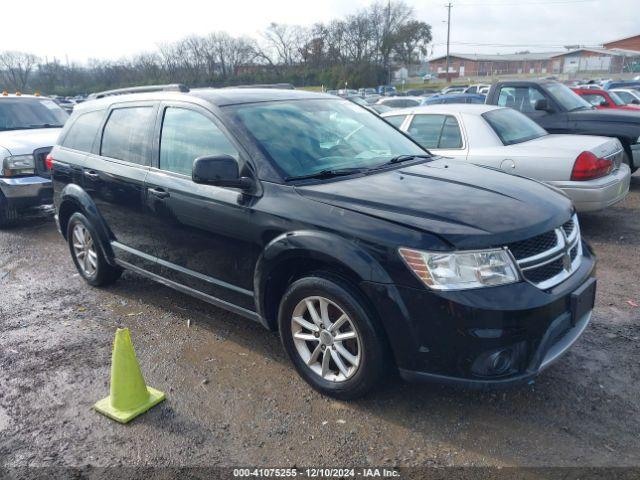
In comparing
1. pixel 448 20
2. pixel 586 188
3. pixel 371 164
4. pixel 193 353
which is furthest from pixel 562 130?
pixel 448 20

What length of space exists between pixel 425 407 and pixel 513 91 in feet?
23.6

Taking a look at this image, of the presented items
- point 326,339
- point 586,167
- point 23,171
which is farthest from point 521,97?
point 23,171

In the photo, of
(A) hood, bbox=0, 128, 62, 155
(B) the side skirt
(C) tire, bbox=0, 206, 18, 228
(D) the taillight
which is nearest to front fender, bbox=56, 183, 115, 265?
(B) the side skirt

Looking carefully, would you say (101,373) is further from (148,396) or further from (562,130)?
(562,130)

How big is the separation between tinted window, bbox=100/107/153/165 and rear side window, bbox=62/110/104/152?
0.22m

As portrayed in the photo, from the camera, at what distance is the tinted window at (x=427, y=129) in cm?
680

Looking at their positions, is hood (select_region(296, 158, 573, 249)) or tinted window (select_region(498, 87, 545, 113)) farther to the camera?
tinted window (select_region(498, 87, 545, 113))

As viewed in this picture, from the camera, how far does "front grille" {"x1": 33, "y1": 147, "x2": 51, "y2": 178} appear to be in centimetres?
757

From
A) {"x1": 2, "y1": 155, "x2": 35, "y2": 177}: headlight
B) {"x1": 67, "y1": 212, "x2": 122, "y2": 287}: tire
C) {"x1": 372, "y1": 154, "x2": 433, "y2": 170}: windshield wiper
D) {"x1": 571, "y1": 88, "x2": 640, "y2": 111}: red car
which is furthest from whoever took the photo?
{"x1": 571, "y1": 88, "x2": 640, "y2": 111}: red car

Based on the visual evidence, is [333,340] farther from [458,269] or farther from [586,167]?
[586,167]

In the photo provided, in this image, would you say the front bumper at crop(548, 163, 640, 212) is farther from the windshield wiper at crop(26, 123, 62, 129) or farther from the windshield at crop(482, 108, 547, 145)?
the windshield wiper at crop(26, 123, 62, 129)

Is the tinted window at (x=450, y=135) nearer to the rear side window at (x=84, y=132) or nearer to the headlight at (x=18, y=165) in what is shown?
the rear side window at (x=84, y=132)

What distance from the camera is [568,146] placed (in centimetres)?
625

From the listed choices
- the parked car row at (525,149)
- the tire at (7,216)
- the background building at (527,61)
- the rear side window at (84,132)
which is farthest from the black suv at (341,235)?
the background building at (527,61)
